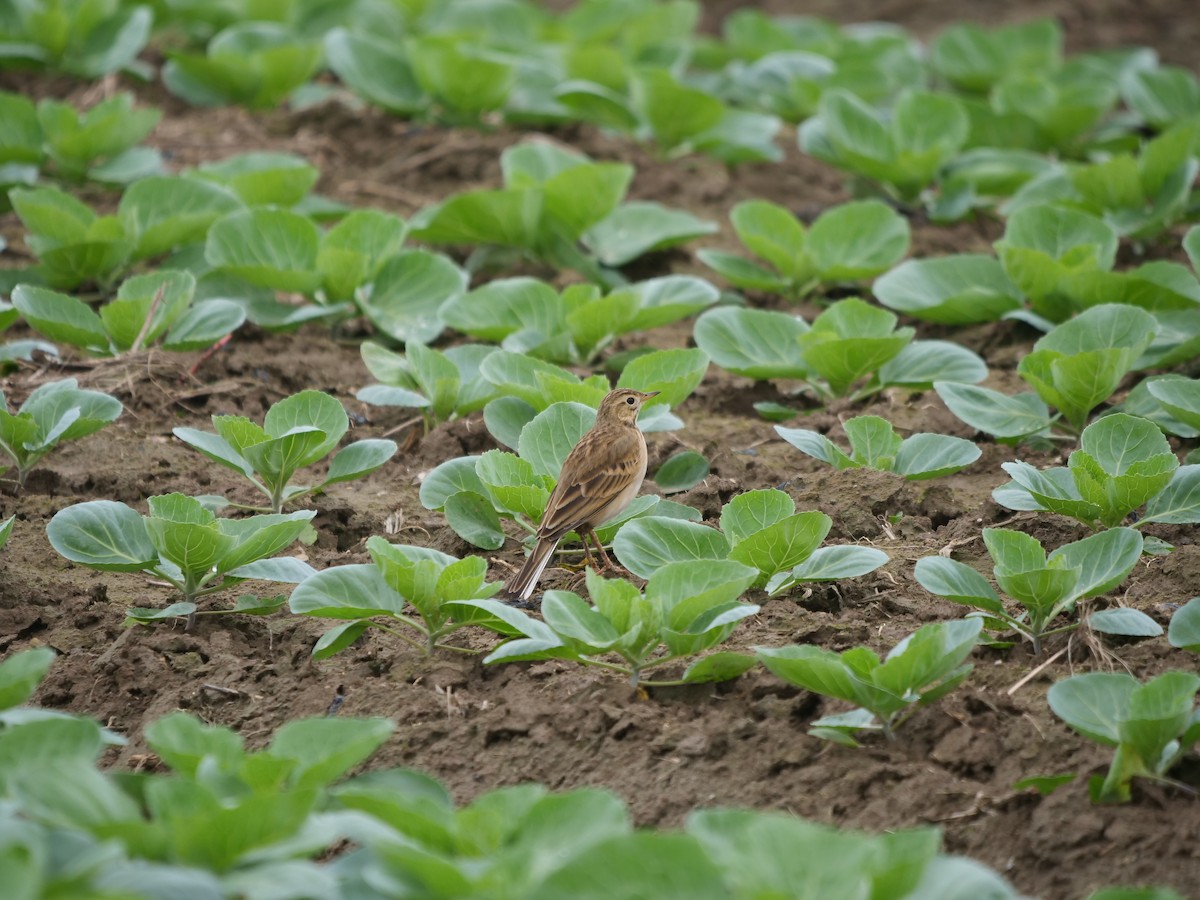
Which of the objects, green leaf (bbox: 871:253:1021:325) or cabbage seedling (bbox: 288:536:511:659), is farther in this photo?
green leaf (bbox: 871:253:1021:325)

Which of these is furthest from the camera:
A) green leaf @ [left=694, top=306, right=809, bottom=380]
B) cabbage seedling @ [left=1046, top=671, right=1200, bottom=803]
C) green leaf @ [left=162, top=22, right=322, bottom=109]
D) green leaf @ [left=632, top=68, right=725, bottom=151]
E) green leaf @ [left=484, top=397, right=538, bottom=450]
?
green leaf @ [left=162, top=22, right=322, bottom=109]

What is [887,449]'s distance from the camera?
15.4 feet

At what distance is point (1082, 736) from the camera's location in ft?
11.1

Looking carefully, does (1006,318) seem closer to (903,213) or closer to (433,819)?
(903,213)

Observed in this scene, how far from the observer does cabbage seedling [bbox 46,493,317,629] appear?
388 cm

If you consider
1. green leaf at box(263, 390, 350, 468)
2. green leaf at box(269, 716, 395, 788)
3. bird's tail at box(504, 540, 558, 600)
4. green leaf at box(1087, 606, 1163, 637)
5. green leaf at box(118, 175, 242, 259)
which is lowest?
bird's tail at box(504, 540, 558, 600)

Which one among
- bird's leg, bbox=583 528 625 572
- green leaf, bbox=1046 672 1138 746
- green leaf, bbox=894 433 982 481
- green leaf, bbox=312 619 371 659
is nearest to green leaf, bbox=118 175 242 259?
bird's leg, bbox=583 528 625 572

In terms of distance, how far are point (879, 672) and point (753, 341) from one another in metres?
2.30

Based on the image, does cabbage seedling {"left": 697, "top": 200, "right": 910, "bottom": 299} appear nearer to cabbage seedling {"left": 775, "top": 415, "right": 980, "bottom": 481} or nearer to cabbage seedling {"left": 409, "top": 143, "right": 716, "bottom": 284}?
cabbage seedling {"left": 409, "top": 143, "right": 716, "bottom": 284}

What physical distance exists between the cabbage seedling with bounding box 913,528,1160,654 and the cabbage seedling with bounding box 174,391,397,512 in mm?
1758

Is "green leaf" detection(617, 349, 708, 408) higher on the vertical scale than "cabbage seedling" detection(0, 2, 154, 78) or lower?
lower

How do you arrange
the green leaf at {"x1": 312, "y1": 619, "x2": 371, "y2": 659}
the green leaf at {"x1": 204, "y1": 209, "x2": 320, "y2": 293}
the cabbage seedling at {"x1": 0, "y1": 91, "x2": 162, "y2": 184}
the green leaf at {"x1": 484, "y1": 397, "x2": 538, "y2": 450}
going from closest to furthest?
the green leaf at {"x1": 312, "y1": 619, "x2": 371, "y2": 659} → the green leaf at {"x1": 484, "y1": 397, "x2": 538, "y2": 450} → the green leaf at {"x1": 204, "y1": 209, "x2": 320, "y2": 293} → the cabbage seedling at {"x1": 0, "y1": 91, "x2": 162, "y2": 184}

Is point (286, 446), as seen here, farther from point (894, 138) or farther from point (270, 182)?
point (894, 138)

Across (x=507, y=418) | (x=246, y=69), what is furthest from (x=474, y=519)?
(x=246, y=69)
